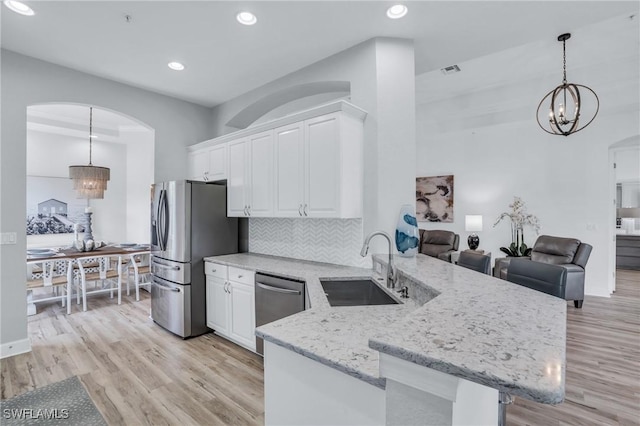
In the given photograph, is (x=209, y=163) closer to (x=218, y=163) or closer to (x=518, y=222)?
(x=218, y=163)

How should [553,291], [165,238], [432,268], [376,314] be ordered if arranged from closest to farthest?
[376,314] → [553,291] → [432,268] → [165,238]

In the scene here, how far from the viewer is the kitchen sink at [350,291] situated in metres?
2.48

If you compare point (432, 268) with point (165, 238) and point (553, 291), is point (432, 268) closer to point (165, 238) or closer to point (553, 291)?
point (553, 291)

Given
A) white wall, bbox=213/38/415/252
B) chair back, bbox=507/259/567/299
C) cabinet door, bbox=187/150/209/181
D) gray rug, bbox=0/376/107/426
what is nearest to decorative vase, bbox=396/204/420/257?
white wall, bbox=213/38/415/252

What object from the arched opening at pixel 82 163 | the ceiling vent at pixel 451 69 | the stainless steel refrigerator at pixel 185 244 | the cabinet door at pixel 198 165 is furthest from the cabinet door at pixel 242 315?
the arched opening at pixel 82 163

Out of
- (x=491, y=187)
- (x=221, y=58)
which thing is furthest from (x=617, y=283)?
(x=221, y=58)

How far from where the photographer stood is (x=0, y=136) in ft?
9.59

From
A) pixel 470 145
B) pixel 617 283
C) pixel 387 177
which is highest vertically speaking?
pixel 470 145

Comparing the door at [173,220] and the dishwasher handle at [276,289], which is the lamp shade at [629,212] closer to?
the dishwasher handle at [276,289]

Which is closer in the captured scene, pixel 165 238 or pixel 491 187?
pixel 165 238

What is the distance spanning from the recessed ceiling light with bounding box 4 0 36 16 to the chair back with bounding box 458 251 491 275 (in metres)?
4.19

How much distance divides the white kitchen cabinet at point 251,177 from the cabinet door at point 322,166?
530 millimetres

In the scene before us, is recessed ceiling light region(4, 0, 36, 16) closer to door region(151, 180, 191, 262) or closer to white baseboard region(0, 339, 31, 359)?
door region(151, 180, 191, 262)

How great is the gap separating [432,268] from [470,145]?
17.2 ft
